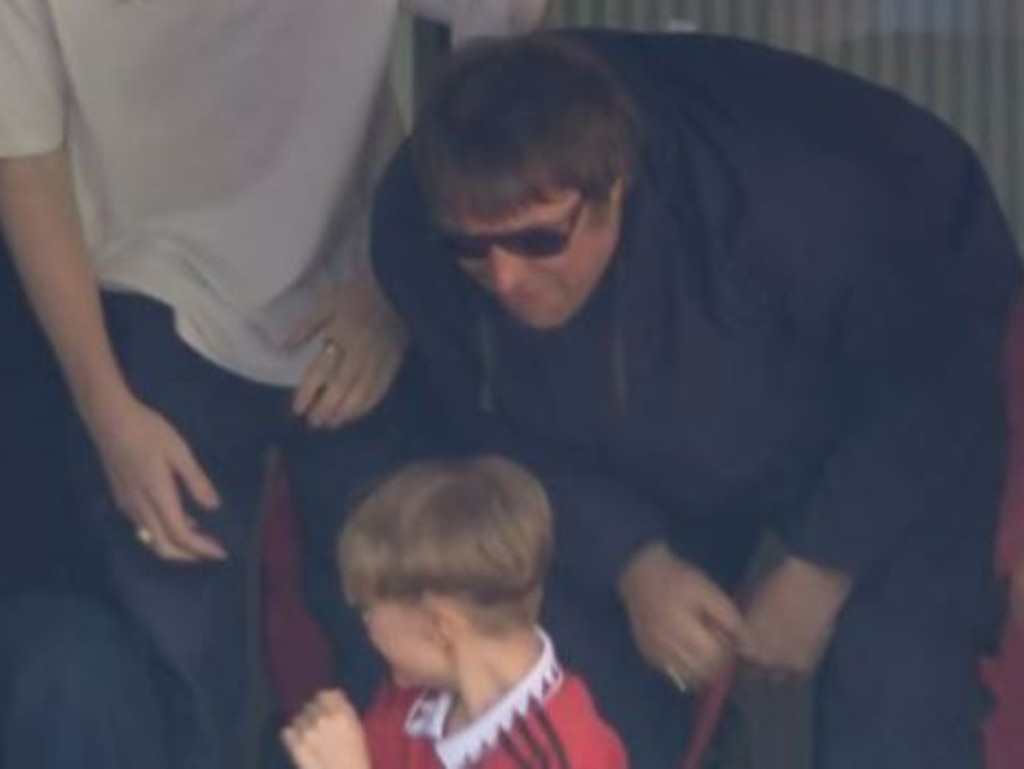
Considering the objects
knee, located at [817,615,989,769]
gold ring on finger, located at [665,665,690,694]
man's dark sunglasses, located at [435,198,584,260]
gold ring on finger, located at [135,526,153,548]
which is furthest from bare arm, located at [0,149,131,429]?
knee, located at [817,615,989,769]

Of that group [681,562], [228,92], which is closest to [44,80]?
[228,92]

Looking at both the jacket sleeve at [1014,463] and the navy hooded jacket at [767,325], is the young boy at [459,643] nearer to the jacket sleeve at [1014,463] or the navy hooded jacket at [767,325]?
the navy hooded jacket at [767,325]

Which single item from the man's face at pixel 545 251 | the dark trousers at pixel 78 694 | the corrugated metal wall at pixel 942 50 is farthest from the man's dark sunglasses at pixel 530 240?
the corrugated metal wall at pixel 942 50

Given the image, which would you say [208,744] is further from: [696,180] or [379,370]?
[696,180]

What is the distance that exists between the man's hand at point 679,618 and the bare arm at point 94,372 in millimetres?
453

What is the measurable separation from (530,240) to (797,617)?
517 mm

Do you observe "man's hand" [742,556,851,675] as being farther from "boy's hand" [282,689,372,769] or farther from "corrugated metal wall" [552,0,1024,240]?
"corrugated metal wall" [552,0,1024,240]

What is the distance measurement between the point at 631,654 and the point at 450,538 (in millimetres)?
393

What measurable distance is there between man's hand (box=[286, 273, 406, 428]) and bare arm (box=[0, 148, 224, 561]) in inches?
6.3

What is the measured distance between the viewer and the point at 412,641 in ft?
14.1

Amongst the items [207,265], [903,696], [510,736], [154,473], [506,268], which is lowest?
[903,696]

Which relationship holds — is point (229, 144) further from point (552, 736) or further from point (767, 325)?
point (552, 736)

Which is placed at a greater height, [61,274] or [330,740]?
[61,274]

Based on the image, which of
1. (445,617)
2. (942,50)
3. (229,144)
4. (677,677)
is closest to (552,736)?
(445,617)
